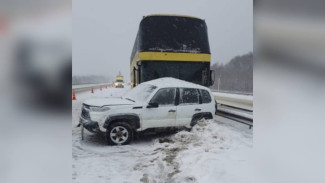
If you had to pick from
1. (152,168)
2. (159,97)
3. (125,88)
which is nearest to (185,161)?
(152,168)

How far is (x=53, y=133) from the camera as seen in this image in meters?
1.26

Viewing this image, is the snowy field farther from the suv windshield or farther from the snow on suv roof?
the snow on suv roof

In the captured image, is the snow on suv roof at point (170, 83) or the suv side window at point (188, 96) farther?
the suv side window at point (188, 96)

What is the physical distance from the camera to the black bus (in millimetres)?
3408

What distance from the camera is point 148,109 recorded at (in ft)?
11.8

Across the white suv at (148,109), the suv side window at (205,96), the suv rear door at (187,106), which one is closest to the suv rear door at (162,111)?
the white suv at (148,109)

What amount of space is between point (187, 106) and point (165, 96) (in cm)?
41

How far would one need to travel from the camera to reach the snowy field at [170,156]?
8.29 feet

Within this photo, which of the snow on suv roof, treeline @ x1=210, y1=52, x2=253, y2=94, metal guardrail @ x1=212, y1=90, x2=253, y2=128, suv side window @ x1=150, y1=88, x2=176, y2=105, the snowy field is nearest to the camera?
the snowy field

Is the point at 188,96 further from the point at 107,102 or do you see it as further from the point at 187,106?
the point at 107,102

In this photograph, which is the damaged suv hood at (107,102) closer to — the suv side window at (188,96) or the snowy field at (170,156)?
the snowy field at (170,156)

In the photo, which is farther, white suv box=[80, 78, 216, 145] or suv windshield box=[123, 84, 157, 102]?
suv windshield box=[123, 84, 157, 102]

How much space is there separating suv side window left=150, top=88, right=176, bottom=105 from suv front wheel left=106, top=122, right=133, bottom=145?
636mm

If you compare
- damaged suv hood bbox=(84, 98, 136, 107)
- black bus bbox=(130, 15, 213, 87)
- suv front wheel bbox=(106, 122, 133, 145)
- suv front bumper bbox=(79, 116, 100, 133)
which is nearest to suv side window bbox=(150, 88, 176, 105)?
black bus bbox=(130, 15, 213, 87)
